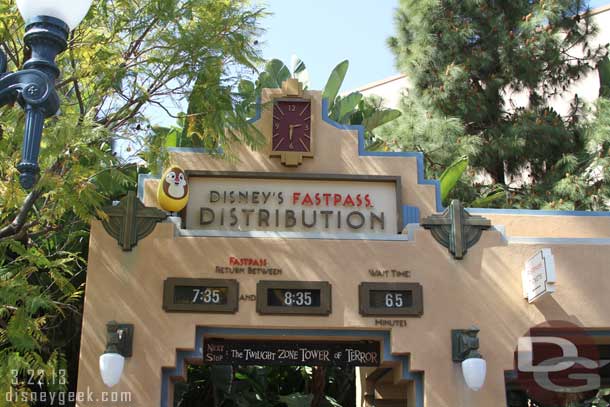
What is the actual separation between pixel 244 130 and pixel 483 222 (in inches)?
153

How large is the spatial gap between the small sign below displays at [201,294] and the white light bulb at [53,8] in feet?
19.7

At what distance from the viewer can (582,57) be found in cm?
2075

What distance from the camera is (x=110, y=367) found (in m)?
9.45

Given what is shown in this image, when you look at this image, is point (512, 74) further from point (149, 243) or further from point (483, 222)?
point (149, 243)

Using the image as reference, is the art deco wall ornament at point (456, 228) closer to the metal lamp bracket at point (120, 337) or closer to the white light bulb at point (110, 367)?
the metal lamp bracket at point (120, 337)

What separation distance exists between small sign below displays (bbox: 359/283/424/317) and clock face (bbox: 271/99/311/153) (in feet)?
8.29

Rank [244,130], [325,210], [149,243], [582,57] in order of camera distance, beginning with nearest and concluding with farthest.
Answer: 1. [244,130]
2. [149,243]
3. [325,210]
4. [582,57]

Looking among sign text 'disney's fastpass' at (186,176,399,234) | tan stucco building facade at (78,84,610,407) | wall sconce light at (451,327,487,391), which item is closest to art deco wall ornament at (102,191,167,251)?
tan stucco building facade at (78,84,610,407)

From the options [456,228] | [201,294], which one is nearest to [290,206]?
[201,294]

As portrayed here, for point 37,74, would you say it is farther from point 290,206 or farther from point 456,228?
point 456,228

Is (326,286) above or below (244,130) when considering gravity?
below

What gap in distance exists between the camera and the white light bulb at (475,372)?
9.73 m

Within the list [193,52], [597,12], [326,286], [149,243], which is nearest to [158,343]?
[149,243]

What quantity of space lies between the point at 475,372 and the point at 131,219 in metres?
5.28
